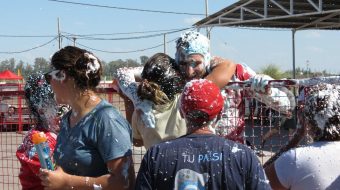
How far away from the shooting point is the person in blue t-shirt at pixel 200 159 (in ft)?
7.50

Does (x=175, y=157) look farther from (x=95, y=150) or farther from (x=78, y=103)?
(x=78, y=103)

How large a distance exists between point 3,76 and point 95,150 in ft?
83.3

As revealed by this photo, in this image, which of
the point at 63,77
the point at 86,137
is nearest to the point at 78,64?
the point at 63,77

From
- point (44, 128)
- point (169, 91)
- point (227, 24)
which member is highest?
point (227, 24)

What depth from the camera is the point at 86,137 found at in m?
2.64

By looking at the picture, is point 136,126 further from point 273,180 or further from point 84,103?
point 273,180

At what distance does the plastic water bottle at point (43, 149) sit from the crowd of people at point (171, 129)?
3 cm

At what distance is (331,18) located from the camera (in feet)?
65.1

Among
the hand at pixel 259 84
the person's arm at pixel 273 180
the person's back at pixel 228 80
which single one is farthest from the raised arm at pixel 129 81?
the person's arm at pixel 273 180

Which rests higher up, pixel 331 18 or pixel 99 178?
pixel 331 18

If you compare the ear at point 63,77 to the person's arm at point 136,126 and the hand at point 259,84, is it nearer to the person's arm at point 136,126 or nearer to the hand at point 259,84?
the person's arm at point 136,126

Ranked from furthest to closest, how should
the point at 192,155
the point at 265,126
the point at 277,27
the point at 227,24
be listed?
the point at 277,27 < the point at 227,24 < the point at 265,126 < the point at 192,155

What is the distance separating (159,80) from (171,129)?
29 cm

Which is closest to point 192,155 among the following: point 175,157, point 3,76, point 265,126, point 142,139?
point 175,157
